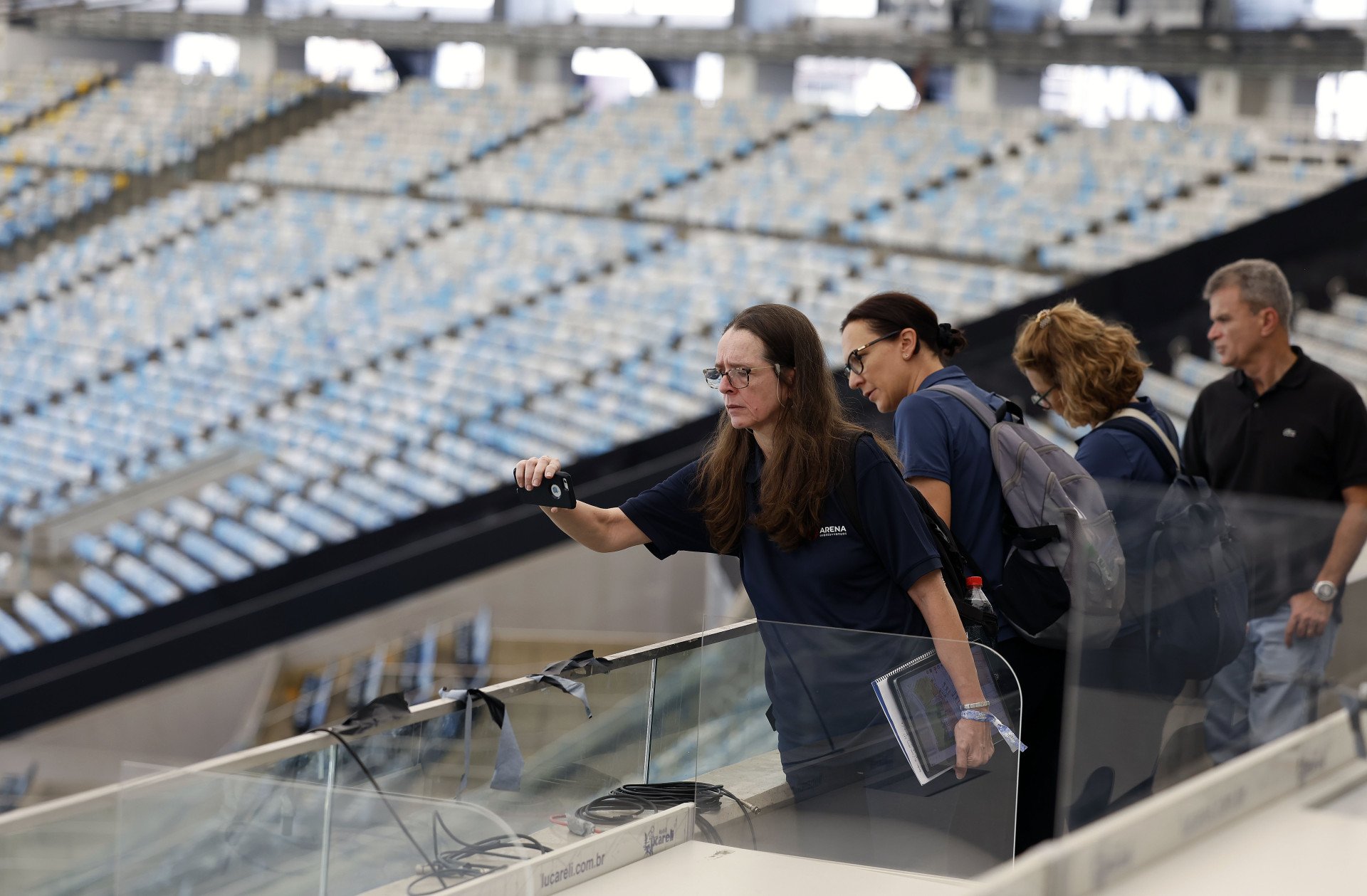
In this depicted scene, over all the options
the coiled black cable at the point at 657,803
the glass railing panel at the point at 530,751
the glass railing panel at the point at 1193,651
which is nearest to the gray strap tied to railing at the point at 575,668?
the glass railing panel at the point at 530,751

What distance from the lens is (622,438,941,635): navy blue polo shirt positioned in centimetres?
143

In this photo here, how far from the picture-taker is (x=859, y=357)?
1.68m

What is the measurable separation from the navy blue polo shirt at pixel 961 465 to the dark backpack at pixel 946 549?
3 centimetres

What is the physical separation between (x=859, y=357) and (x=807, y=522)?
1.02 ft

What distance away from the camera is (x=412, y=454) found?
7.40 m

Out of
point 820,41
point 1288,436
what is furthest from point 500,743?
point 820,41

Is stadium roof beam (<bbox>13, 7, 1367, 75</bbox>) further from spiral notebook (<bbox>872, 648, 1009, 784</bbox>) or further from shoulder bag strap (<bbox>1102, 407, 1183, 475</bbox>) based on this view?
spiral notebook (<bbox>872, 648, 1009, 784</bbox>)

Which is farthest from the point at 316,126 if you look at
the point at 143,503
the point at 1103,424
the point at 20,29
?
the point at 1103,424

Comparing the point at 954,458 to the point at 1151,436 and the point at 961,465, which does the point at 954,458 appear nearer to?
the point at 961,465

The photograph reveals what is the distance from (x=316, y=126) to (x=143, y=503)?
6853mm

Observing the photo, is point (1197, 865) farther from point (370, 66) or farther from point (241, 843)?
point (370, 66)

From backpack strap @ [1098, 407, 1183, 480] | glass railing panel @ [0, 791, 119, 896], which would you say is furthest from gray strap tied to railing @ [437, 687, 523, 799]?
backpack strap @ [1098, 407, 1183, 480]

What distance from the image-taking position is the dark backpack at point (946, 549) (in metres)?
1.45

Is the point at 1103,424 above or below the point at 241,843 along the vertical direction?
above
